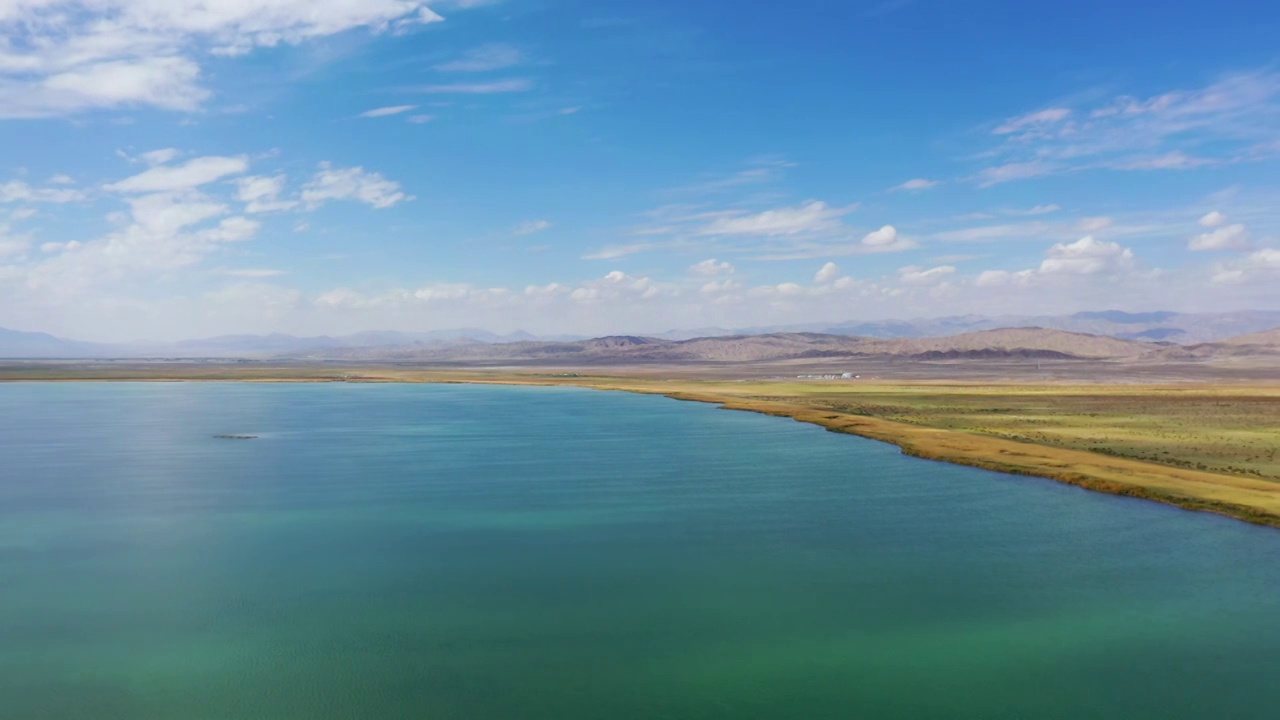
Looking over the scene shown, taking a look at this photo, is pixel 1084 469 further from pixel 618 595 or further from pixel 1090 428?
pixel 618 595

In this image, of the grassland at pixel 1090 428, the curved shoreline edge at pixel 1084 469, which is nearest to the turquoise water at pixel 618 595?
the curved shoreline edge at pixel 1084 469

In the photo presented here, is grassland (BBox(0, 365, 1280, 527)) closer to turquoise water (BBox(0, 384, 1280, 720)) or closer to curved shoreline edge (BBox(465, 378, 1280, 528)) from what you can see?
curved shoreline edge (BBox(465, 378, 1280, 528))

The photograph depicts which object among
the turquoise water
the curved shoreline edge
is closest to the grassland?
the curved shoreline edge

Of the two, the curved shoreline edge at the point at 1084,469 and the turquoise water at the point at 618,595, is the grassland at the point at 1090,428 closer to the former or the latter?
the curved shoreline edge at the point at 1084,469

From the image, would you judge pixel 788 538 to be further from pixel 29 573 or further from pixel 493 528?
pixel 29 573

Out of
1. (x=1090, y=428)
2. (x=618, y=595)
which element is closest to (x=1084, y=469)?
(x=1090, y=428)

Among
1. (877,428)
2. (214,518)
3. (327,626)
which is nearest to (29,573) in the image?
(214,518)
